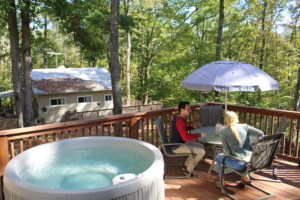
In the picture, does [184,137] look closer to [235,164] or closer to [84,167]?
[235,164]

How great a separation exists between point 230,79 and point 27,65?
36.2 ft

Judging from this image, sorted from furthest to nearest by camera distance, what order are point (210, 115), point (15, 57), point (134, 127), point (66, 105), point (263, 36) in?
point (66, 105)
point (263, 36)
point (15, 57)
point (210, 115)
point (134, 127)

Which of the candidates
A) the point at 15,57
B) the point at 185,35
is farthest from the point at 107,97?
the point at 15,57

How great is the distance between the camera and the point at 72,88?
16.9 m

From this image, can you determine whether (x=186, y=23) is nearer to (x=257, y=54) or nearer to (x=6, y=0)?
(x=257, y=54)

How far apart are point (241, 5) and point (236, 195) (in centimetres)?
1310

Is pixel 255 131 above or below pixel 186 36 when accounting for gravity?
below

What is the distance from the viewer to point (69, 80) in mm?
17953

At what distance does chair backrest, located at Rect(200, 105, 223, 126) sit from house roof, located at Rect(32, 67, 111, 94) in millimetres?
13734

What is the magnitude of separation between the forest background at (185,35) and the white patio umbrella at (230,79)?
175 inches

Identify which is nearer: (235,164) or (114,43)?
(235,164)

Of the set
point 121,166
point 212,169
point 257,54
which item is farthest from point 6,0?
point 257,54

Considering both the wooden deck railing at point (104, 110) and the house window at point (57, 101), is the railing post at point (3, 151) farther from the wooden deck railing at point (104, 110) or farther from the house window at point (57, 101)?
the house window at point (57, 101)

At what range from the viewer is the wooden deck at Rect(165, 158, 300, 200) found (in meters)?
3.20
